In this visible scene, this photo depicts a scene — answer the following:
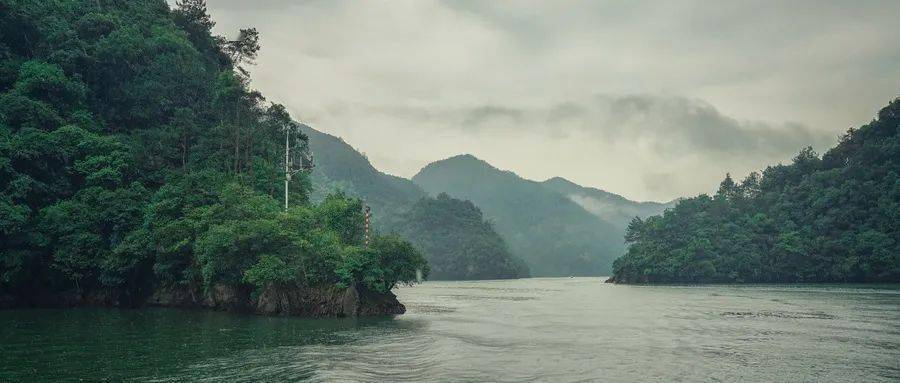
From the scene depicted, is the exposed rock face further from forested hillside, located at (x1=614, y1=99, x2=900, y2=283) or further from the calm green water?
forested hillside, located at (x1=614, y1=99, x2=900, y2=283)

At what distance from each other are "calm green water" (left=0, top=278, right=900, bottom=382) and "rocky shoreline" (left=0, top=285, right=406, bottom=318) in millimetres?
3140

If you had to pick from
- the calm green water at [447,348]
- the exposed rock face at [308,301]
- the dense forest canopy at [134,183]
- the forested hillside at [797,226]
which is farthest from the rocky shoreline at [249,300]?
the forested hillside at [797,226]

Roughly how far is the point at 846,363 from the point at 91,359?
30261mm


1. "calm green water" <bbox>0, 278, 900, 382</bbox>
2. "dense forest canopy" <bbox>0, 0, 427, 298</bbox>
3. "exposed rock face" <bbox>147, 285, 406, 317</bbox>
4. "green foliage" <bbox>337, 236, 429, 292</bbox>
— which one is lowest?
"calm green water" <bbox>0, 278, 900, 382</bbox>

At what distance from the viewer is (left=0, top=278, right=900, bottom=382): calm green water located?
744 inches

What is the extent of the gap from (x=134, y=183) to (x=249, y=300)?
1611 cm

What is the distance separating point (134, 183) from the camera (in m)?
48.5

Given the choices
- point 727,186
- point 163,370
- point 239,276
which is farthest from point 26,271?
point 727,186

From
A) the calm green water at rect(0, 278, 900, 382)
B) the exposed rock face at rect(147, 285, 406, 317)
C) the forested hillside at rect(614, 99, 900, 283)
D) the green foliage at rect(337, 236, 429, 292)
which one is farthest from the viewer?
the forested hillside at rect(614, 99, 900, 283)

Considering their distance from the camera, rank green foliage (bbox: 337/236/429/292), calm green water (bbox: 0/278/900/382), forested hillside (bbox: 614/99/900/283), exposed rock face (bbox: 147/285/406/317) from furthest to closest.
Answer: forested hillside (bbox: 614/99/900/283), exposed rock face (bbox: 147/285/406/317), green foliage (bbox: 337/236/429/292), calm green water (bbox: 0/278/900/382)

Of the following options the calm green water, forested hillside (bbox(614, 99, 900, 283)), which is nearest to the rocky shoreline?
the calm green water

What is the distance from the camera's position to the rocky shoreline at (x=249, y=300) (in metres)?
41.8

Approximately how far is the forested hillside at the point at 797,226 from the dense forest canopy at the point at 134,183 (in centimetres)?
9222

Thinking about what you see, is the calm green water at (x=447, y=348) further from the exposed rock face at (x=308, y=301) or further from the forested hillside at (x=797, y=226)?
the forested hillside at (x=797, y=226)
